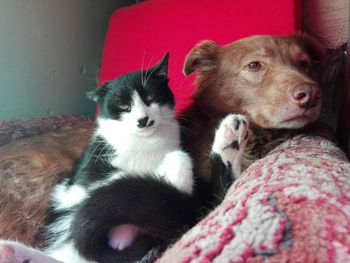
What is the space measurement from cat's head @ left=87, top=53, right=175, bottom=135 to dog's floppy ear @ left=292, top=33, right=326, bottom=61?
618 mm

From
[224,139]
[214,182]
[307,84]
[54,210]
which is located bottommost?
[54,210]

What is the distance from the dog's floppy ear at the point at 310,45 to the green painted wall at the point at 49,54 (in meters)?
1.50

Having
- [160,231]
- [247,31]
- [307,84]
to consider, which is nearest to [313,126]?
[307,84]

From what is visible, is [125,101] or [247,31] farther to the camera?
[247,31]

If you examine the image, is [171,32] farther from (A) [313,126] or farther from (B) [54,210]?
(B) [54,210]

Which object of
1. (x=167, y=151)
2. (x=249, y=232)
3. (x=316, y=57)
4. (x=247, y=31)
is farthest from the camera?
(x=247, y=31)

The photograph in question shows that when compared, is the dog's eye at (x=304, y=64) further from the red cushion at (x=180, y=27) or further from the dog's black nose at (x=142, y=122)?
the dog's black nose at (x=142, y=122)

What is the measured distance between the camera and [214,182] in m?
1.18

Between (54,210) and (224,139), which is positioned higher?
(224,139)

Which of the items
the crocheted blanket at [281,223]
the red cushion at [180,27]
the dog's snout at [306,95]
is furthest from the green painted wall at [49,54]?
the crocheted blanket at [281,223]

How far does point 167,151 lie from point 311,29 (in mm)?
1122

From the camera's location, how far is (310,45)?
1.62 m

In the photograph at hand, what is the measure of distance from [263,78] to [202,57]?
31 cm

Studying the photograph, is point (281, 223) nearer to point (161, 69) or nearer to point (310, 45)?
point (161, 69)
